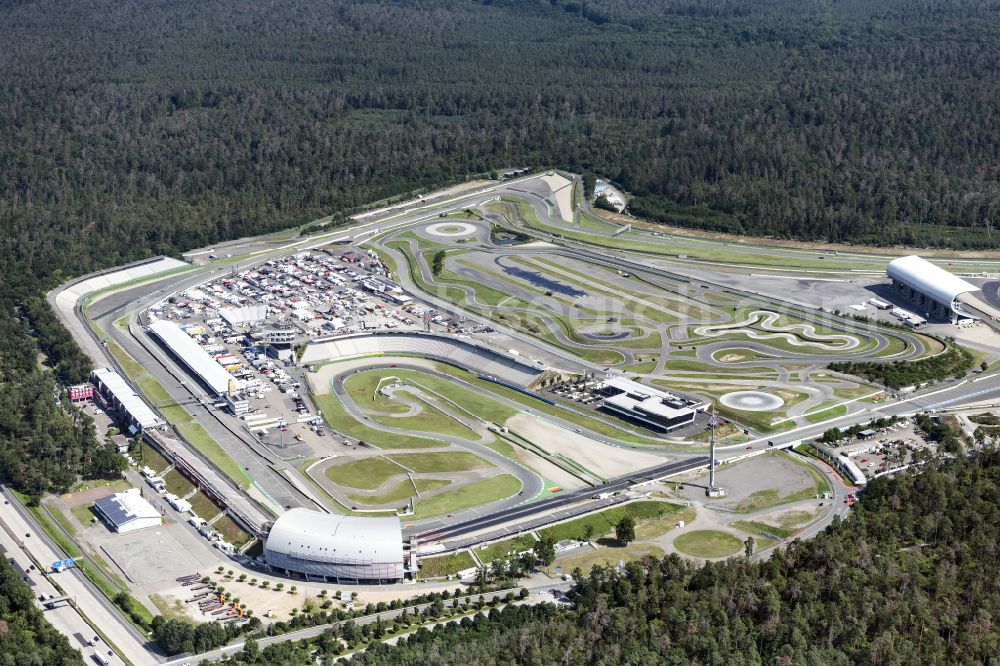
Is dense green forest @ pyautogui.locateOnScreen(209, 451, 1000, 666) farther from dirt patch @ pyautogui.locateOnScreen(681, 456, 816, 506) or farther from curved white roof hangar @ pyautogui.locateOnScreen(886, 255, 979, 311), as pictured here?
curved white roof hangar @ pyautogui.locateOnScreen(886, 255, 979, 311)

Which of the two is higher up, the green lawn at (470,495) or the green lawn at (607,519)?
the green lawn at (470,495)

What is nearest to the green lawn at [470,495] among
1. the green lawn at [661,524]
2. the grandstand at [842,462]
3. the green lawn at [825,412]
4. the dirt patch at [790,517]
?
the green lawn at [661,524]

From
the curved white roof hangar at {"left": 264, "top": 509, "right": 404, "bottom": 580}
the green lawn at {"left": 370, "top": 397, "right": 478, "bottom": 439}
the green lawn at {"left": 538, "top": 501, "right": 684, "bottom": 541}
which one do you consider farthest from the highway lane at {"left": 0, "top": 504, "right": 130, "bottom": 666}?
the green lawn at {"left": 370, "top": 397, "right": 478, "bottom": 439}

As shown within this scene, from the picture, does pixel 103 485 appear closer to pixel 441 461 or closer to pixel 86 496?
pixel 86 496

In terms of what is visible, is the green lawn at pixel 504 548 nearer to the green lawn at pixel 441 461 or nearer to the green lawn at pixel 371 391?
the green lawn at pixel 441 461

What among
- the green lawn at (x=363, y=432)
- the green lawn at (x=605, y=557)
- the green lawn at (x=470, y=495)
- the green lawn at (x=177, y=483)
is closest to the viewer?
the green lawn at (x=605, y=557)

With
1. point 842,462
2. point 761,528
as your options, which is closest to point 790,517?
point 761,528

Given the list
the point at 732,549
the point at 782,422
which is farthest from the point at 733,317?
the point at 732,549
